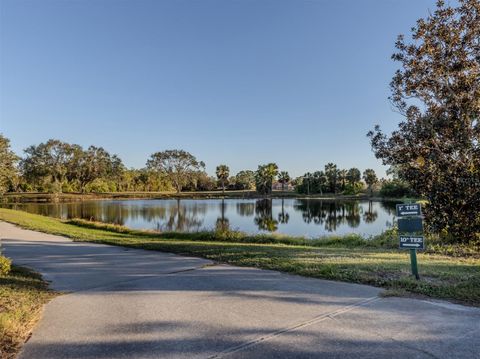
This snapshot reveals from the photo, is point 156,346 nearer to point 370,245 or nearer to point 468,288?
point 468,288

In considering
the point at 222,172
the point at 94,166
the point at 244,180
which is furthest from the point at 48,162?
the point at 244,180

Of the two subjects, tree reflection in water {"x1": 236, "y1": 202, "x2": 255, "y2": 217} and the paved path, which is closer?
the paved path

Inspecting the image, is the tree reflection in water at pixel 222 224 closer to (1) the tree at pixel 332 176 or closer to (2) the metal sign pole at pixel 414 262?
(2) the metal sign pole at pixel 414 262

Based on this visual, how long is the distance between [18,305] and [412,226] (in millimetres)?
6281

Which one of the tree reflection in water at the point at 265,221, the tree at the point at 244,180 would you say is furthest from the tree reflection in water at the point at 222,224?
the tree at the point at 244,180

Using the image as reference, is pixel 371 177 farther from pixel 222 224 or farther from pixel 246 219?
pixel 222 224

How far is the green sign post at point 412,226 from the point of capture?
596 cm

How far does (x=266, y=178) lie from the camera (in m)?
95.2

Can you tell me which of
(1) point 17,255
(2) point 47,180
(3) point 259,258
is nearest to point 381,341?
(3) point 259,258

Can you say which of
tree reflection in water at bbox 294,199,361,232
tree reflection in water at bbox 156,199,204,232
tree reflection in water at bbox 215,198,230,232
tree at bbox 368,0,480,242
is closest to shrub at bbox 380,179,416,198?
tree reflection in water at bbox 294,199,361,232

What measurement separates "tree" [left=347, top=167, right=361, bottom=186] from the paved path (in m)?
89.5

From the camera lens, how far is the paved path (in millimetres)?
3441

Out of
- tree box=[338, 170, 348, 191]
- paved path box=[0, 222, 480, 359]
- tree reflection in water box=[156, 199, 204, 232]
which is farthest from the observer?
tree box=[338, 170, 348, 191]

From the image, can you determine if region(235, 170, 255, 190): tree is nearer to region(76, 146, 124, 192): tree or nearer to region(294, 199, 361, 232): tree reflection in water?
region(76, 146, 124, 192): tree
